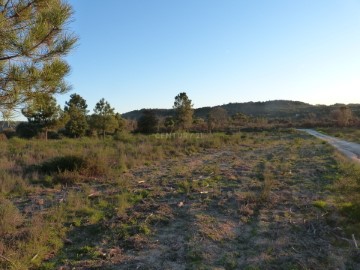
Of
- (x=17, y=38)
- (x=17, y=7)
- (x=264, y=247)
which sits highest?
(x=17, y=7)

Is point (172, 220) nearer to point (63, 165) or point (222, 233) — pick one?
point (222, 233)

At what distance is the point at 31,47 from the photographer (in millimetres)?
5555

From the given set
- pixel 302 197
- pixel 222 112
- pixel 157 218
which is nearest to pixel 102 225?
pixel 157 218

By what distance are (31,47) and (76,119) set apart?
41.6 metres

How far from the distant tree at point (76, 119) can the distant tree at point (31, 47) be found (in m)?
39.8

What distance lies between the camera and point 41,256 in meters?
5.29

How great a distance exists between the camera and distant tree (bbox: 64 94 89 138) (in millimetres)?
45219

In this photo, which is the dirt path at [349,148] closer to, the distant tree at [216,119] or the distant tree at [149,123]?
the distant tree at [149,123]

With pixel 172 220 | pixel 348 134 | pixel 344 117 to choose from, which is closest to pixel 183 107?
pixel 348 134

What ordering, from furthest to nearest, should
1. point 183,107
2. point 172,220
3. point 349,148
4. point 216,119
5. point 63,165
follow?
1. point 216,119
2. point 183,107
3. point 349,148
4. point 63,165
5. point 172,220

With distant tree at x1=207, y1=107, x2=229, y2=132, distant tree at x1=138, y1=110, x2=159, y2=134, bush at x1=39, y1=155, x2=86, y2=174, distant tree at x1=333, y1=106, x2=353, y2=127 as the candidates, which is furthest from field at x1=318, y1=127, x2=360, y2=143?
distant tree at x1=138, y1=110, x2=159, y2=134

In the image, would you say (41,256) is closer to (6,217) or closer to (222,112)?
(6,217)

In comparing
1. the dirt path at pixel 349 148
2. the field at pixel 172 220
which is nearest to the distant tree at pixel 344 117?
the dirt path at pixel 349 148

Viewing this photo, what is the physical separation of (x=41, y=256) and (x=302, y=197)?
248 inches
